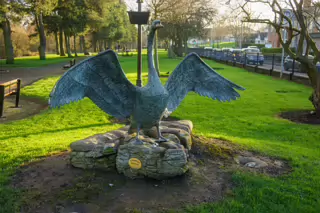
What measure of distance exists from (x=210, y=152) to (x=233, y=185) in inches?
50.7

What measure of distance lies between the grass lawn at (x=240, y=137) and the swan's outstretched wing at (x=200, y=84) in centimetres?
147

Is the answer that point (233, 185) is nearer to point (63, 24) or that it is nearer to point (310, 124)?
point (310, 124)

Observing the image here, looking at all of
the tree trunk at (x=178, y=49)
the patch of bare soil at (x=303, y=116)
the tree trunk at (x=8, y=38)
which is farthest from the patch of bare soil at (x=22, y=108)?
the tree trunk at (x=178, y=49)

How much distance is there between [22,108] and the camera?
10562 millimetres

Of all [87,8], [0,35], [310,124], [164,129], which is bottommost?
[310,124]

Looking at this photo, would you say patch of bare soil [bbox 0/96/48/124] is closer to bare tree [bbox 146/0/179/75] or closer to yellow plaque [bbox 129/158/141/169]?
yellow plaque [bbox 129/158/141/169]

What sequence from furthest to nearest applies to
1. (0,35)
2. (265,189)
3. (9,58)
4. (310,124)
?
(0,35) → (9,58) → (310,124) → (265,189)

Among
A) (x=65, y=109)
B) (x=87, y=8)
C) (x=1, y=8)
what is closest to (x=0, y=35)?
(x=87, y=8)

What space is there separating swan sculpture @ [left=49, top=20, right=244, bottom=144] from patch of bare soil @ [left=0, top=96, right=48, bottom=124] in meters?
5.51

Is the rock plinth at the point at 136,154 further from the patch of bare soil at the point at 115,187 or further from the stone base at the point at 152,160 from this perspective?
the patch of bare soil at the point at 115,187

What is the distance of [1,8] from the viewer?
816 inches

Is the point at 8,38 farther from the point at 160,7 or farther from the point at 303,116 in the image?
the point at 303,116

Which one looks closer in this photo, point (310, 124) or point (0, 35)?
point (310, 124)

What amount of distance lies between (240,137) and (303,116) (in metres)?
3.52
